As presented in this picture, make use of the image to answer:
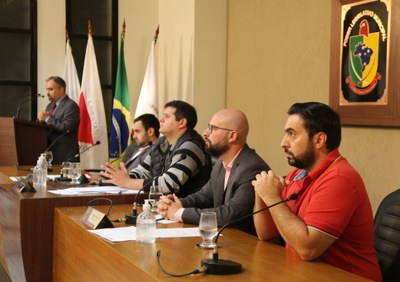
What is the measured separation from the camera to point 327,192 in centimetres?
225

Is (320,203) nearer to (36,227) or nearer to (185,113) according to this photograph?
(36,227)

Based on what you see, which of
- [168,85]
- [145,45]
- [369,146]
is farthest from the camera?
[145,45]

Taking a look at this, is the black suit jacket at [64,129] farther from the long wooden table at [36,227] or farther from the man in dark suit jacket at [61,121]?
the long wooden table at [36,227]

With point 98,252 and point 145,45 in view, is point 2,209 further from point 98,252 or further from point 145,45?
point 145,45

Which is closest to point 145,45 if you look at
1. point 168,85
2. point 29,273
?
point 168,85

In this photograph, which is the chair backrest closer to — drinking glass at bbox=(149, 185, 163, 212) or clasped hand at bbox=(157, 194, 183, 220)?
clasped hand at bbox=(157, 194, 183, 220)

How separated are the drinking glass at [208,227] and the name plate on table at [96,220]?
1.72 ft

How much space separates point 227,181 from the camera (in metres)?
3.17

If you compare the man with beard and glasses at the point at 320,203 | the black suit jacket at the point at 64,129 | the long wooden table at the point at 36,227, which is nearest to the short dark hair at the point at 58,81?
the black suit jacket at the point at 64,129

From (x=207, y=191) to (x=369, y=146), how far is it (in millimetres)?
1355

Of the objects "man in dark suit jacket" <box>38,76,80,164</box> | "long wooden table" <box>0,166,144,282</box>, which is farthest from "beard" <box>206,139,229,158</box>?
"man in dark suit jacket" <box>38,76,80,164</box>

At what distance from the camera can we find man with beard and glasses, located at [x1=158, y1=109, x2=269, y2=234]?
287 cm

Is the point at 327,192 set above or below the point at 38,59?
below

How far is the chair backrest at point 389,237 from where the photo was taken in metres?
2.48
